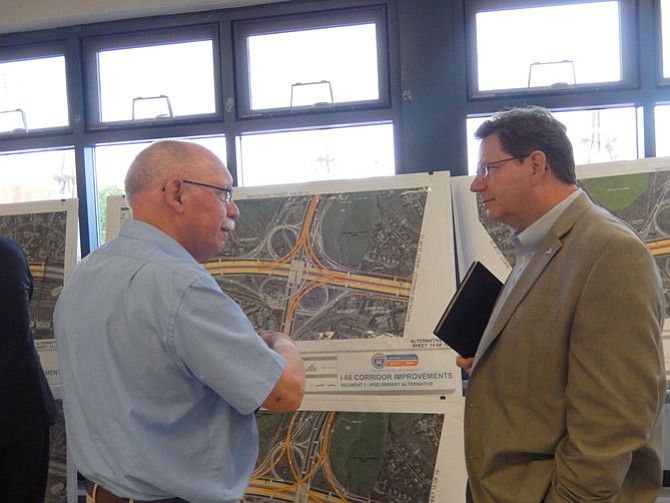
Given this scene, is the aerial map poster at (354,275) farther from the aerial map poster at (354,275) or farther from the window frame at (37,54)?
the window frame at (37,54)

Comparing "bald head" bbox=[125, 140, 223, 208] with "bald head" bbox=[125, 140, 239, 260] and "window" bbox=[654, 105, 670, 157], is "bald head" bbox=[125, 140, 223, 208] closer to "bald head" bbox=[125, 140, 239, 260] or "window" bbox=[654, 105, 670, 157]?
"bald head" bbox=[125, 140, 239, 260]

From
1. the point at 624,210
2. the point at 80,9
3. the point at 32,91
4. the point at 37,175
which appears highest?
the point at 80,9

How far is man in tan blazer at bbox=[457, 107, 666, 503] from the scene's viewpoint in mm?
1211

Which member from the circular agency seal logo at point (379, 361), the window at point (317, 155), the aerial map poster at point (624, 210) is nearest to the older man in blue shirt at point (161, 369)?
the circular agency seal logo at point (379, 361)

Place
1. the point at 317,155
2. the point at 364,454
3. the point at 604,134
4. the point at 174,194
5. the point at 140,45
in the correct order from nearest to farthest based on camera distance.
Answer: the point at 174,194 < the point at 364,454 < the point at 604,134 < the point at 317,155 < the point at 140,45

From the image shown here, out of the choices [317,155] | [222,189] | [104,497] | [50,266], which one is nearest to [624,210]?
[317,155]

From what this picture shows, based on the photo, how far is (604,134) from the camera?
3039 millimetres

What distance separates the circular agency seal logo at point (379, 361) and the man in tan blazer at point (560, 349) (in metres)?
0.92

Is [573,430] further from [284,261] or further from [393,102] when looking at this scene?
[393,102]

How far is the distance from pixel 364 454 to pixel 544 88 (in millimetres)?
1812

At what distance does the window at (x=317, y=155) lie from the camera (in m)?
3.22

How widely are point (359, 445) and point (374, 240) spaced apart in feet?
2.48

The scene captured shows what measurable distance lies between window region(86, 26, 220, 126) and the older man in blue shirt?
2.10 metres

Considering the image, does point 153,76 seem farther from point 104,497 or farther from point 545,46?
point 104,497
